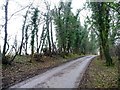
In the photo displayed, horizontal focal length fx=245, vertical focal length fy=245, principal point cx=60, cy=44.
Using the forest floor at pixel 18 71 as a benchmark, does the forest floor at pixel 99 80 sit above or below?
below

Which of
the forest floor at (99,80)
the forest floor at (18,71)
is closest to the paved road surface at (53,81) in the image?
the forest floor at (99,80)

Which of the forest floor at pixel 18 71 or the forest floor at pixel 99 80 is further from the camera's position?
the forest floor at pixel 18 71

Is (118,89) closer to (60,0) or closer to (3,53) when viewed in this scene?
(3,53)

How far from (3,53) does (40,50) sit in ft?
54.6

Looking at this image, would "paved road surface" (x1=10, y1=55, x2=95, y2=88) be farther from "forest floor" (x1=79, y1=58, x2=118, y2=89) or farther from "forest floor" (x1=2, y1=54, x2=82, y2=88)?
"forest floor" (x1=2, y1=54, x2=82, y2=88)

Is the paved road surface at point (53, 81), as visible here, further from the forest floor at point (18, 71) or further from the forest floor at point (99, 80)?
the forest floor at point (18, 71)

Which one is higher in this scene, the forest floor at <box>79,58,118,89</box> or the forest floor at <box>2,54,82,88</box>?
the forest floor at <box>2,54,82,88</box>

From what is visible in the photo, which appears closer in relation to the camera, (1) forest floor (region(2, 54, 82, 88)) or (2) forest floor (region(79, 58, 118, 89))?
(2) forest floor (region(79, 58, 118, 89))

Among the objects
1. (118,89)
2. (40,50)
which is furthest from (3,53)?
(40,50)

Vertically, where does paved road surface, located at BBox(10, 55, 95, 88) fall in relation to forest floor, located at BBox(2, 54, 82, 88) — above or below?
below

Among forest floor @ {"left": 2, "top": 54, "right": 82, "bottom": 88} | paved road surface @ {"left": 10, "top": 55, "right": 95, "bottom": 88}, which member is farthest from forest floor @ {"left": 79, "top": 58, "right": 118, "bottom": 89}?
forest floor @ {"left": 2, "top": 54, "right": 82, "bottom": 88}

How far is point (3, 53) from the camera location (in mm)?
23047

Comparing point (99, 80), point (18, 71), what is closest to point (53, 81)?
point (99, 80)

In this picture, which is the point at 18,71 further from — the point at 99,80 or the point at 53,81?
the point at 99,80
